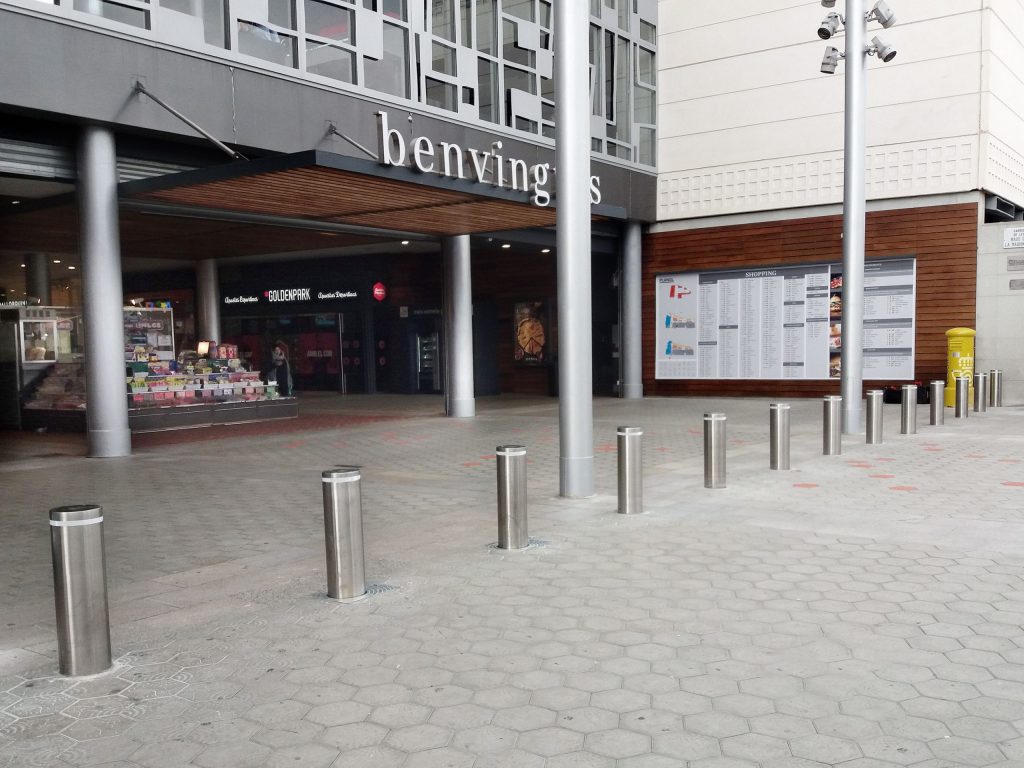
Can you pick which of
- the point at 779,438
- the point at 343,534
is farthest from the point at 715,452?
the point at 343,534

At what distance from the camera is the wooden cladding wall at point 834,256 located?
17.8 metres

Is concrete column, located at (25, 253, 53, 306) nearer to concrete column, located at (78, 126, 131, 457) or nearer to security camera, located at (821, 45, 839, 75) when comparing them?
concrete column, located at (78, 126, 131, 457)

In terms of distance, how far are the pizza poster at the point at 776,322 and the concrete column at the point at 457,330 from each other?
6.28 m

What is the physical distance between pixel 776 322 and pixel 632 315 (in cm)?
342

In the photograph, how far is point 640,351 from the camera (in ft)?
70.8

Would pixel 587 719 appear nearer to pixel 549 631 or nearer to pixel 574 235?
pixel 549 631

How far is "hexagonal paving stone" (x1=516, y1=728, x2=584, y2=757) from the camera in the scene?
10.1 ft

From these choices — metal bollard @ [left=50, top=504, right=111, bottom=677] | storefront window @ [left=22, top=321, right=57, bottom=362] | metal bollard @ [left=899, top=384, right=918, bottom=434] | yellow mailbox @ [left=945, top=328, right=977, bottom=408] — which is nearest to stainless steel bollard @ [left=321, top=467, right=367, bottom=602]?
metal bollard @ [left=50, top=504, right=111, bottom=677]

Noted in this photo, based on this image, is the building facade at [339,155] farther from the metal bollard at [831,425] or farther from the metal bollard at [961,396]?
the metal bollard at [961,396]

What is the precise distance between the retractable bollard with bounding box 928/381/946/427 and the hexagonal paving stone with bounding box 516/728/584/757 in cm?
1200

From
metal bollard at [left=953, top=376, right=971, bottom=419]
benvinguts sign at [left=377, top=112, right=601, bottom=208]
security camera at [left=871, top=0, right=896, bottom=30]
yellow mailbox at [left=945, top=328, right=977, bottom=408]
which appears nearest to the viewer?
benvinguts sign at [left=377, top=112, right=601, bottom=208]

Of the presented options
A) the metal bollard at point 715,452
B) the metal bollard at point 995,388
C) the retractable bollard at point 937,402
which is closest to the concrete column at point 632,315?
the metal bollard at point 995,388

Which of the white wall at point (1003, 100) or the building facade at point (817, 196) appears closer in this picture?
the white wall at point (1003, 100)

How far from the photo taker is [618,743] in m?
3.12
